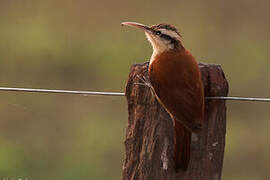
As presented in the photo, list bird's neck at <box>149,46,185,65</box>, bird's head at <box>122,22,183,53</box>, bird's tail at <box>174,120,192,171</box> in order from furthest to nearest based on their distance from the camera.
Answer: bird's head at <box>122,22,183,53</box>
bird's neck at <box>149,46,185,65</box>
bird's tail at <box>174,120,192,171</box>

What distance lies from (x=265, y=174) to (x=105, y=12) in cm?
550

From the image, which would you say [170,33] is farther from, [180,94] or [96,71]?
[96,71]

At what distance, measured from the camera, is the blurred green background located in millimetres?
8375

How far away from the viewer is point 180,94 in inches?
162

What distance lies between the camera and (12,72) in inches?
415

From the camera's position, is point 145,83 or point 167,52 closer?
point 145,83

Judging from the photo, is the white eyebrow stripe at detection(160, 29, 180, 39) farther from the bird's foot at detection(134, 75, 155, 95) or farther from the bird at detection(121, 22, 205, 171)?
the bird's foot at detection(134, 75, 155, 95)

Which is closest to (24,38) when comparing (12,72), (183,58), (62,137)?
(12,72)

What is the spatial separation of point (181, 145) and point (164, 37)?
92cm

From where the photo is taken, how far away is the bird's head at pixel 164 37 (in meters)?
4.52

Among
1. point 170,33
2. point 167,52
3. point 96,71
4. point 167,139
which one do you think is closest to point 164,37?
point 170,33

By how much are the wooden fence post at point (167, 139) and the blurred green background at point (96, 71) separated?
3.80 metres

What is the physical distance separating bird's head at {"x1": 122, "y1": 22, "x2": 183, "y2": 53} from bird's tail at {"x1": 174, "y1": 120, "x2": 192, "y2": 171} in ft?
2.26

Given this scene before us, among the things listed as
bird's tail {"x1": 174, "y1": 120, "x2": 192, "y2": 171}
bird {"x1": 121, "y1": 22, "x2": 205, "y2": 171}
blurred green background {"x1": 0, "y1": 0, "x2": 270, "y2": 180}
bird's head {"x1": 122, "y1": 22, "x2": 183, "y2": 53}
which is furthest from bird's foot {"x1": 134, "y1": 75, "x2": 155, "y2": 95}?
blurred green background {"x1": 0, "y1": 0, "x2": 270, "y2": 180}
